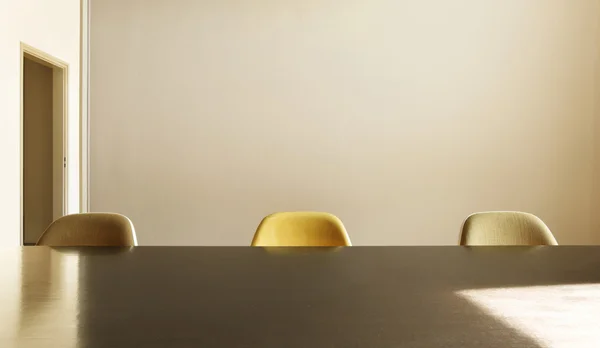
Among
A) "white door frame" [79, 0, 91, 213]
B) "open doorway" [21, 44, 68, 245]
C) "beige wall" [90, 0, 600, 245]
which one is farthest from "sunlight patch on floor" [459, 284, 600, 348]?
"open doorway" [21, 44, 68, 245]

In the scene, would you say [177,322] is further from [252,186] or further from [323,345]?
[252,186]

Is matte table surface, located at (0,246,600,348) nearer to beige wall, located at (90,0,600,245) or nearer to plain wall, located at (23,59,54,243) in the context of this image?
beige wall, located at (90,0,600,245)

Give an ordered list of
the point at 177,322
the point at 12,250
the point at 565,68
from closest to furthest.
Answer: the point at 177,322, the point at 12,250, the point at 565,68

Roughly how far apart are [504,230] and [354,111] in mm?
2719

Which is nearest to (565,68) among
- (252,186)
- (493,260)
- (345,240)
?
(252,186)

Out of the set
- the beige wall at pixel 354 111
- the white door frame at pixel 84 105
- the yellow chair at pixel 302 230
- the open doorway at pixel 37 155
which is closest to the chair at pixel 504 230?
the yellow chair at pixel 302 230

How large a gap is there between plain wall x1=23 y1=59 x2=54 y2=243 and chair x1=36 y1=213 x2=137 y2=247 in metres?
4.47

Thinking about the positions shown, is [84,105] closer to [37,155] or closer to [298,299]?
[37,155]

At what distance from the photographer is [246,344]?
0.85 metres

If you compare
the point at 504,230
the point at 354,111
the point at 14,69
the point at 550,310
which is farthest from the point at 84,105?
the point at 550,310

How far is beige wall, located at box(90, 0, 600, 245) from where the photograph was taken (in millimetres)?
4938

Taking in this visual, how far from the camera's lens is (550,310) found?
3.46 feet

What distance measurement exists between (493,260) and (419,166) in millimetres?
3429

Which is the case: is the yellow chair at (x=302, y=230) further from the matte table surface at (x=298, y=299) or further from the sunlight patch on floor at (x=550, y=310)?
the sunlight patch on floor at (x=550, y=310)
